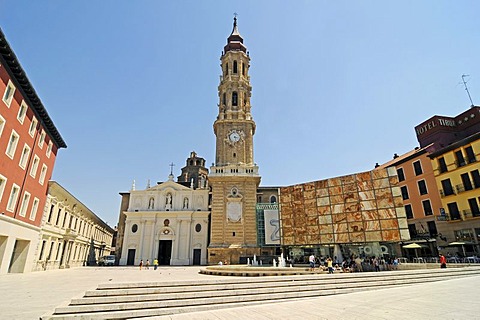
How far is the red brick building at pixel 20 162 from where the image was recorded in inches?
→ 619

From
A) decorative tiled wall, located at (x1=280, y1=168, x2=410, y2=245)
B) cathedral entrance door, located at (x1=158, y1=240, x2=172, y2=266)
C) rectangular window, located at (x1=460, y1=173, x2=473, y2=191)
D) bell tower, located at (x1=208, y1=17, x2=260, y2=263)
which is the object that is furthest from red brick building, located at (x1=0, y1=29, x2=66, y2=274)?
rectangular window, located at (x1=460, y1=173, x2=473, y2=191)

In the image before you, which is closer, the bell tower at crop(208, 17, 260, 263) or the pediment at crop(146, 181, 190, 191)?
the bell tower at crop(208, 17, 260, 263)

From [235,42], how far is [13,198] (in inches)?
1466

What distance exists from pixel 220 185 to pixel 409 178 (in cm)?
2256

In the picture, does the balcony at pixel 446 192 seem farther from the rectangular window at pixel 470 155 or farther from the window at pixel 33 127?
the window at pixel 33 127

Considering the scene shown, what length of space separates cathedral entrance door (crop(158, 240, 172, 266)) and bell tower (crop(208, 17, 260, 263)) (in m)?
9.08

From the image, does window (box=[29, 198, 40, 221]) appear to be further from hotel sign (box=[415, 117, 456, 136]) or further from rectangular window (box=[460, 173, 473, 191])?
hotel sign (box=[415, 117, 456, 136])

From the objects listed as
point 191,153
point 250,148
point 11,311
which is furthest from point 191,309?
point 191,153

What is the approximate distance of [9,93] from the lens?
16.1 metres

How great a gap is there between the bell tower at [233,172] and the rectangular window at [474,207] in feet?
69.6

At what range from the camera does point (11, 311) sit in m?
6.77

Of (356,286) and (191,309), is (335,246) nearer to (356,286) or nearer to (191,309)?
(356,286)

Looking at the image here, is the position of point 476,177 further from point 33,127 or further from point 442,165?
point 33,127

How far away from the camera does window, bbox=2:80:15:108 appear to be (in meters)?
15.6
